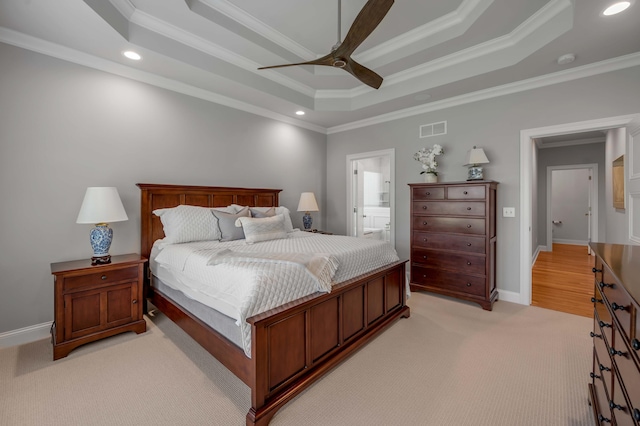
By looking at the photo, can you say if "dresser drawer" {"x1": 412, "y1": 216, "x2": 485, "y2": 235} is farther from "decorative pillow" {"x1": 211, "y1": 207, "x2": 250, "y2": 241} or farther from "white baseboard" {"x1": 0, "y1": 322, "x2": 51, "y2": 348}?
"white baseboard" {"x1": 0, "y1": 322, "x2": 51, "y2": 348}

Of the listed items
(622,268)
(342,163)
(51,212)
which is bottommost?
(622,268)

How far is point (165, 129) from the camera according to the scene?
344 cm

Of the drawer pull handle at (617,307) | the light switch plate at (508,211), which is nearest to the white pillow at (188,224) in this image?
the drawer pull handle at (617,307)

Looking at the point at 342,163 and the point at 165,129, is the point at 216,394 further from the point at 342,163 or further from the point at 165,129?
the point at 342,163

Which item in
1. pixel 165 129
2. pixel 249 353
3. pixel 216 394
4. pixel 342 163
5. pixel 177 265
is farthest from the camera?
pixel 342 163

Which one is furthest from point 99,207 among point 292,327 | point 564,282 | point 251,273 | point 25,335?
point 564,282

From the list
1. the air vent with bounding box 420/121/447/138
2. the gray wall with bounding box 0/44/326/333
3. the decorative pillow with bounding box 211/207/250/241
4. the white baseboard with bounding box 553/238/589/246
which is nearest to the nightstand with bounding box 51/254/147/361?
the gray wall with bounding box 0/44/326/333

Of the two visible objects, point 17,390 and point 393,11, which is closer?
point 17,390

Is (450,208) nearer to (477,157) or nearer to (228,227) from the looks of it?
(477,157)

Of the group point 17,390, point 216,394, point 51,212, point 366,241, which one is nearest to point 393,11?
point 366,241

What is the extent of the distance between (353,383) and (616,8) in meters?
3.46

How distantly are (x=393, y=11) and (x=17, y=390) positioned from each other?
4344 millimetres

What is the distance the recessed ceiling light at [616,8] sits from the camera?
6.78ft

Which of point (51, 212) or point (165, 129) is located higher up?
point (165, 129)
